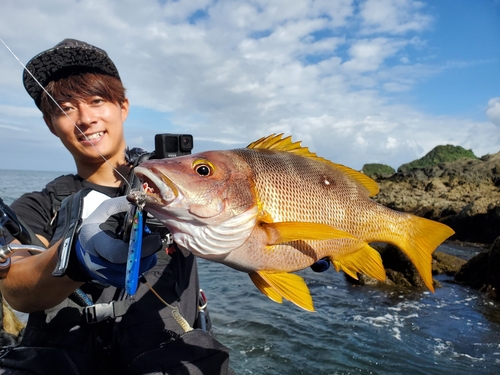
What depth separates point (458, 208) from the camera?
1984cm

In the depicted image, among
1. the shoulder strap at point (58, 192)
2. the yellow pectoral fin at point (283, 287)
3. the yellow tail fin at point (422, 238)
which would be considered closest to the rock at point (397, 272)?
the yellow tail fin at point (422, 238)

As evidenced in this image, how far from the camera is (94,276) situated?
1650 mm

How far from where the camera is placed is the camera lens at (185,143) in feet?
7.77

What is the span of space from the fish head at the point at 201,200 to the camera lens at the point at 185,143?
51cm

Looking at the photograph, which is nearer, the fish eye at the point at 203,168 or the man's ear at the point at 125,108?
the fish eye at the point at 203,168

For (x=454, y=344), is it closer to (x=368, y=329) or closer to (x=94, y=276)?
(x=368, y=329)

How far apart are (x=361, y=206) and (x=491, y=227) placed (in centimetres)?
1702

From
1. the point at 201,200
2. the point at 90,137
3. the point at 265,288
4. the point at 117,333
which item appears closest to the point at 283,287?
the point at 265,288

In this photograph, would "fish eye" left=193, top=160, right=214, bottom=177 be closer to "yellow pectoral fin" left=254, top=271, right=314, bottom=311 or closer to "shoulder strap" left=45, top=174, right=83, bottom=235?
"yellow pectoral fin" left=254, top=271, right=314, bottom=311

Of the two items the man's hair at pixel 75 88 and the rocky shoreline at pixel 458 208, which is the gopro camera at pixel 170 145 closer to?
the man's hair at pixel 75 88

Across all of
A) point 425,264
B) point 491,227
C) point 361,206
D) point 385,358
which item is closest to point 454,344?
point 385,358

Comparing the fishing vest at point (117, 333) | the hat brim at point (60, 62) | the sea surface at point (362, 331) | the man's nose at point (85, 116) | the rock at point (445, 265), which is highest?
the hat brim at point (60, 62)

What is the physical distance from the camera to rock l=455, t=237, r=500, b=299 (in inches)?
334

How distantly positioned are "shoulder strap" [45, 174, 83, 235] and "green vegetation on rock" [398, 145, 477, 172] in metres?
40.9
